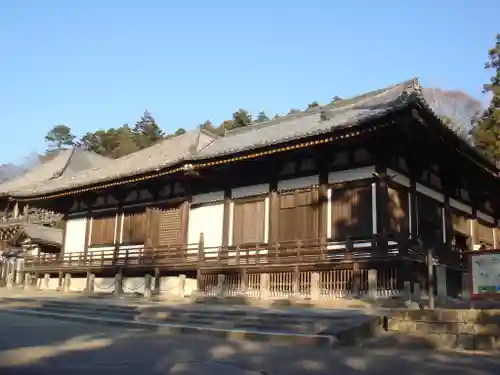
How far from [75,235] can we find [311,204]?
1212 cm

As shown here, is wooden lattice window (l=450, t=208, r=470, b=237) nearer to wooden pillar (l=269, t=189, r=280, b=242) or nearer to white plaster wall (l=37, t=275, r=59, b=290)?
wooden pillar (l=269, t=189, r=280, b=242)

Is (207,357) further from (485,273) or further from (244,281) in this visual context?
(244,281)

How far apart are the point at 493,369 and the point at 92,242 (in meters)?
18.0

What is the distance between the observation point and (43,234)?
3203 cm

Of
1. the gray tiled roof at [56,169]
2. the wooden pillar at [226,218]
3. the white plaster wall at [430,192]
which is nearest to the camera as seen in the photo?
the white plaster wall at [430,192]

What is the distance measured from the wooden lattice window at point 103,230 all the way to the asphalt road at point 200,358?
469 inches

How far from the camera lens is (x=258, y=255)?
50.7ft

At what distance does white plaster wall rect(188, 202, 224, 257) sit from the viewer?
696 inches

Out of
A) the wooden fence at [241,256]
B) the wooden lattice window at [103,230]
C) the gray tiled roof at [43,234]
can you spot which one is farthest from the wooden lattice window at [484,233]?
the gray tiled roof at [43,234]

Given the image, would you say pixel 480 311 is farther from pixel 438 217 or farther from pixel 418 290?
pixel 438 217

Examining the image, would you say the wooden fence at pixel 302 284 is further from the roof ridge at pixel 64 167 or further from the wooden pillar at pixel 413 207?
the roof ridge at pixel 64 167

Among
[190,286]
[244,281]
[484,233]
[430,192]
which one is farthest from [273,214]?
[484,233]

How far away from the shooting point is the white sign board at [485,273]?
9086 mm

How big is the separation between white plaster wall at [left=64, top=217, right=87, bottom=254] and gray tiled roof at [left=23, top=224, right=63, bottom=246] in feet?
26.3
